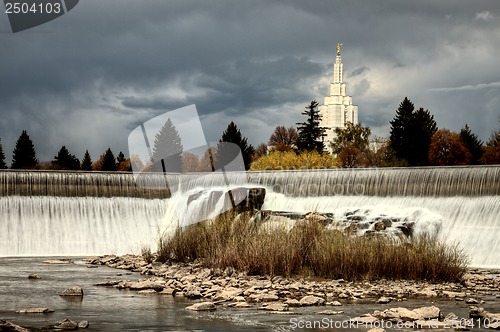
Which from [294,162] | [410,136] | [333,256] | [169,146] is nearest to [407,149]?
[410,136]

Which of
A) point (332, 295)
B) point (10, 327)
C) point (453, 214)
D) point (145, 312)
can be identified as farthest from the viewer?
point (453, 214)

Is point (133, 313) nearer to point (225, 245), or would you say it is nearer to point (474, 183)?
point (225, 245)

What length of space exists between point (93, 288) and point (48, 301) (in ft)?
10.0

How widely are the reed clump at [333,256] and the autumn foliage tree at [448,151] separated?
210 ft

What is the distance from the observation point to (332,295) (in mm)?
20141

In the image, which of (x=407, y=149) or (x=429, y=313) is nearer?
(x=429, y=313)

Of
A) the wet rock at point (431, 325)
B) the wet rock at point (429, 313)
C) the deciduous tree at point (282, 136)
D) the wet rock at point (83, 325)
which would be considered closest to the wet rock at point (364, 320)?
the wet rock at point (431, 325)

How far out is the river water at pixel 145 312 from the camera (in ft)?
52.1

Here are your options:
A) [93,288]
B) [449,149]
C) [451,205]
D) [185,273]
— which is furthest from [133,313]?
[449,149]

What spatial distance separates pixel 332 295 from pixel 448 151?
230 ft

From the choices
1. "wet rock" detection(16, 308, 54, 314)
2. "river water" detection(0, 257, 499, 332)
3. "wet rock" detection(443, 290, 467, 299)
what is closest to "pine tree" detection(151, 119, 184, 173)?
"river water" detection(0, 257, 499, 332)

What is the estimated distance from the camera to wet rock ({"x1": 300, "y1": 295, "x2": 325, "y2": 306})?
1872 cm

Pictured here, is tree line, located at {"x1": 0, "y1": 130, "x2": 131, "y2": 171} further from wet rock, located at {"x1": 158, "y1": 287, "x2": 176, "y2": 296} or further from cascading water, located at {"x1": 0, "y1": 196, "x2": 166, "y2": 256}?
wet rock, located at {"x1": 158, "y1": 287, "x2": 176, "y2": 296}

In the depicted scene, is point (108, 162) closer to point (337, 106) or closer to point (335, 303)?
point (335, 303)
